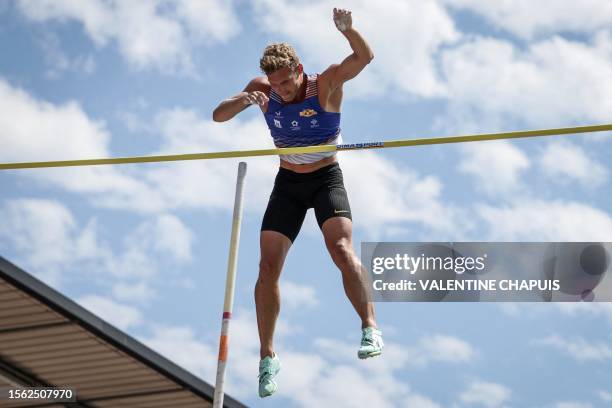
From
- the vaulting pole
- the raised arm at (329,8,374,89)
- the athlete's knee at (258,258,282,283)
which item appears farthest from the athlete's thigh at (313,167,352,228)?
the raised arm at (329,8,374,89)

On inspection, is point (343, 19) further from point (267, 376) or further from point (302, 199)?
point (267, 376)

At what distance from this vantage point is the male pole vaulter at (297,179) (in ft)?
30.2

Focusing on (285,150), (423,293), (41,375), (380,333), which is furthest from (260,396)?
(41,375)

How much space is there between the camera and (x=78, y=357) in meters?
17.5

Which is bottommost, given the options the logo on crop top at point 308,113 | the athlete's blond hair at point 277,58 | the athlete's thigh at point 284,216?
the athlete's thigh at point 284,216

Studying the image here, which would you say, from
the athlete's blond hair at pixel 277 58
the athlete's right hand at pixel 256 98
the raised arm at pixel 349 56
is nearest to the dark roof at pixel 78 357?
the athlete's right hand at pixel 256 98

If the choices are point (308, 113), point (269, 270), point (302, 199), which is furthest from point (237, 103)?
point (269, 270)

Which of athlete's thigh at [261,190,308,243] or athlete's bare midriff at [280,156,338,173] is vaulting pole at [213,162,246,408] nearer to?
athlete's thigh at [261,190,308,243]

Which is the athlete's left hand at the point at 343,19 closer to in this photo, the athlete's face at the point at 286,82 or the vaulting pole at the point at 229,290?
the athlete's face at the point at 286,82

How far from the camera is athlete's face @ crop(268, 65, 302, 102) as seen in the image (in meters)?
9.24

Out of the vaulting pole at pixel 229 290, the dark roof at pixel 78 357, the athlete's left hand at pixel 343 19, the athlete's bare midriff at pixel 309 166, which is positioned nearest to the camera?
the athlete's left hand at pixel 343 19

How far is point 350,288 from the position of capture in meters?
9.21

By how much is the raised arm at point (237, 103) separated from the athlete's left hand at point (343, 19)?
0.93 m

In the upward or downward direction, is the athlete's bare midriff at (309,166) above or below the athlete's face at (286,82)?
below
